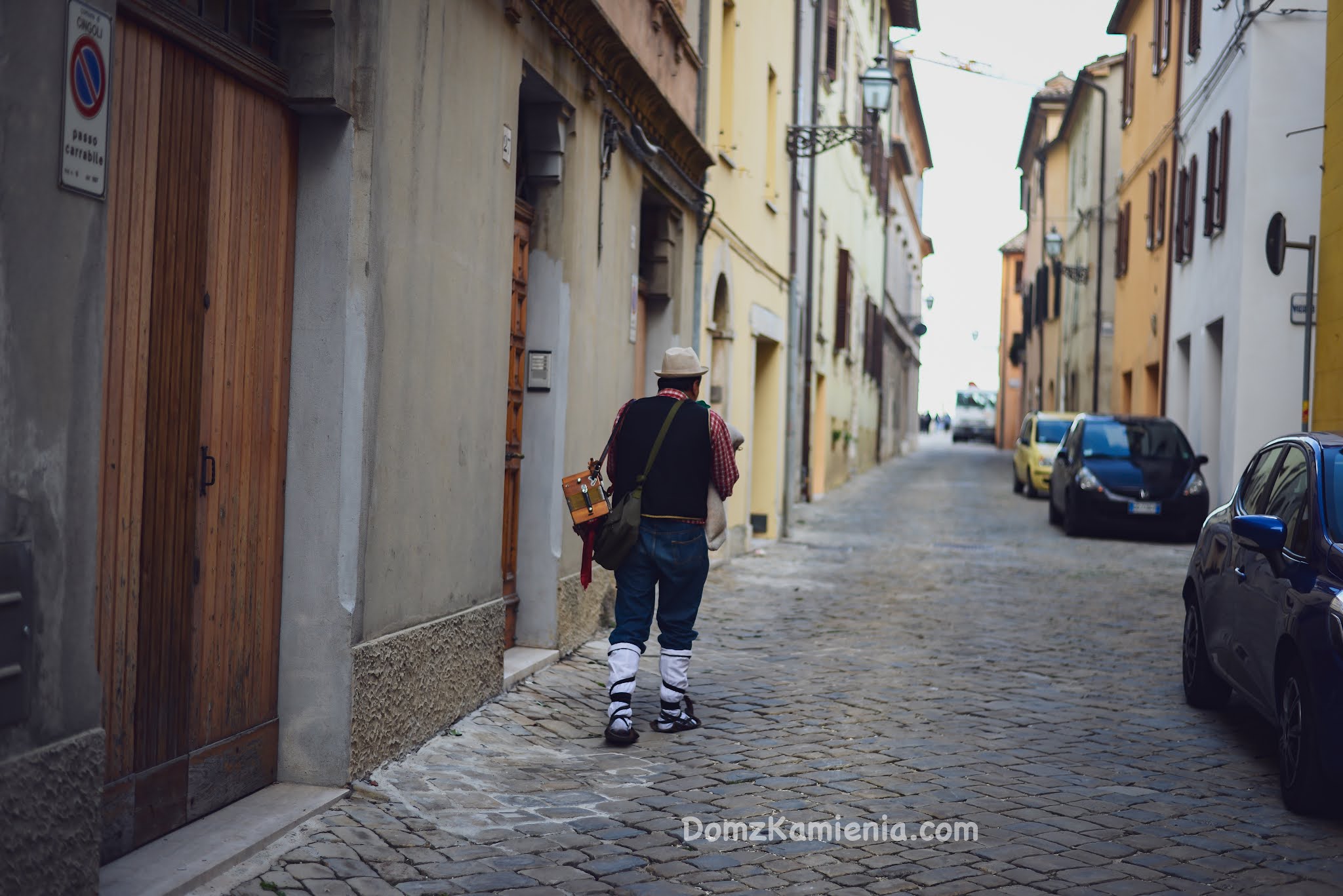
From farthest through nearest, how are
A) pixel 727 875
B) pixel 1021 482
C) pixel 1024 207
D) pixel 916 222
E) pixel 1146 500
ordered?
pixel 1024 207 < pixel 916 222 < pixel 1021 482 < pixel 1146 500 < pixel 727 875

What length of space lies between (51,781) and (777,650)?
21.5 ft

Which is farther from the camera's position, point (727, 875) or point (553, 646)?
point (553, 646)

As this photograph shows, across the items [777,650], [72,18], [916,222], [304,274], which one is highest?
[916,222]

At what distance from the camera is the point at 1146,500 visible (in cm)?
1920

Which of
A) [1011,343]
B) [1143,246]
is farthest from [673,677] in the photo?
[1011,343]

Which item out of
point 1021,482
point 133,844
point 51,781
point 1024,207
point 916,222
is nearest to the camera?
point 51,781

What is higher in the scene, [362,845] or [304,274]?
[304,274]

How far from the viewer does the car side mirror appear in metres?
6.21

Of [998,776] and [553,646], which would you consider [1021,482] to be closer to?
[553,646]

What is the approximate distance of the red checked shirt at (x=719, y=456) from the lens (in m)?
7.06

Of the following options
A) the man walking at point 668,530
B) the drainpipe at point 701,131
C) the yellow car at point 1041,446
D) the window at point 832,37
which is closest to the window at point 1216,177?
the window at point 832,37

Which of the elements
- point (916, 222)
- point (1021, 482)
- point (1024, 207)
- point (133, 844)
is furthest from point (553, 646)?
point (1024, 207)

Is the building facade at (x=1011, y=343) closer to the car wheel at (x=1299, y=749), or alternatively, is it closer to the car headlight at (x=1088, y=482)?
the car headlight at (x=1088, y=482)

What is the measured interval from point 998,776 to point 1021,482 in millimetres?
24202
